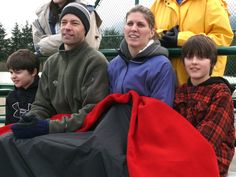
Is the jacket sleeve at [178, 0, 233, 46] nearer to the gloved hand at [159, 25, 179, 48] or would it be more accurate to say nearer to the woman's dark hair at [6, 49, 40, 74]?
the gloved hand at [159, 25, 179, 48]

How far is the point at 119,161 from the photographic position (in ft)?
6.64

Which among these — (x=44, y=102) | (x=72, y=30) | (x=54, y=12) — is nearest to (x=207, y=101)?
(x=72, y=30)

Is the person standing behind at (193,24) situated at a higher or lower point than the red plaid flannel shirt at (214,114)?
higher

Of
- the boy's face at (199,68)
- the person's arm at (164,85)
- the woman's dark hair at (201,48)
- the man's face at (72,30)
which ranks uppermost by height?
the man's face at (72,30)

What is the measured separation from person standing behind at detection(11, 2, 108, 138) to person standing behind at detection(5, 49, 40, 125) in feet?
0.90

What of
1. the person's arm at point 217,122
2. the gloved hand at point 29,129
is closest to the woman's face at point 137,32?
the person's arm at point 217,122

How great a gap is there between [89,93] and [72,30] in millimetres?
446

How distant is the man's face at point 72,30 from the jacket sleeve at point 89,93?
199 millimetres

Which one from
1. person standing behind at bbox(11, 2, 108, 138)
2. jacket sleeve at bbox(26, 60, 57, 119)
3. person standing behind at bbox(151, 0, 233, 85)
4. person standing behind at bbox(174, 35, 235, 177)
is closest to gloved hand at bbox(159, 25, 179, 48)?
person standing behind at bbox(151, 0, 233, 85)

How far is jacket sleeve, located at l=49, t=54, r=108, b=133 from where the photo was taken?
244 centimetres

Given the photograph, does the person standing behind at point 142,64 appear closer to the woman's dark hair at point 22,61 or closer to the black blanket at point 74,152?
the black blanket at point 74,152

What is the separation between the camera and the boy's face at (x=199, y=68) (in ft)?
7.82

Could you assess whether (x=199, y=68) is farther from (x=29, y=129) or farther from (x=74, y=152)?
A: (x=29, y=129)

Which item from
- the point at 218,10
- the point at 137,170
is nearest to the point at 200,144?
the point at 137,170
